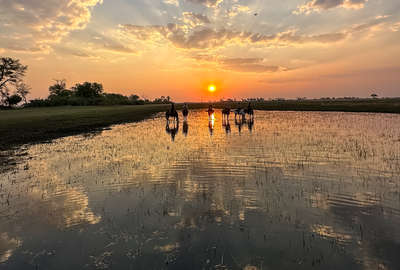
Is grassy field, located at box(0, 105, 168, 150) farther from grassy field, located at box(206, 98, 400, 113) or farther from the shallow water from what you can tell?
grassy field, located at box(206, 98, 400, 113)

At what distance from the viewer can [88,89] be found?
114375 mm

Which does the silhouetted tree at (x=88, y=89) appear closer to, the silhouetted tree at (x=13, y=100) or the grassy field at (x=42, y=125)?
the silhouetted tree at (x=13, y=100)

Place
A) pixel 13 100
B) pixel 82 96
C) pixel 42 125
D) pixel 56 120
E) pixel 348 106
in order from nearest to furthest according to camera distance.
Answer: pixel 42 125 < pixel 56 120 < pixel 348 106 < pixel 13 100 < pixel 82 96

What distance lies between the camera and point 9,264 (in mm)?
5730

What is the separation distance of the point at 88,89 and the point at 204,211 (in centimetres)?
12124

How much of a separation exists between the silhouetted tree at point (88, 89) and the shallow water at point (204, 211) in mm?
107899

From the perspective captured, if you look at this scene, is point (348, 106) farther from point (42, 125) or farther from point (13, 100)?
point (13, 100)

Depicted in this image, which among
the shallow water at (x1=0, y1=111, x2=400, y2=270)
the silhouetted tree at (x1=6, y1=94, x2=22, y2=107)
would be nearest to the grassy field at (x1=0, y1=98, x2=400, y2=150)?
the shallow water at (x1=0, y1=111, x2=400, y2=270)

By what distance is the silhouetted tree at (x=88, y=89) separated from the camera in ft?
368

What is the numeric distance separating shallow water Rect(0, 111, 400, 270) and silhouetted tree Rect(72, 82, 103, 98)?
108m

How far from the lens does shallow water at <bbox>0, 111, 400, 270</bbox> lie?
5.86 m

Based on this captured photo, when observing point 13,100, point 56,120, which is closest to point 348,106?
point 56,120

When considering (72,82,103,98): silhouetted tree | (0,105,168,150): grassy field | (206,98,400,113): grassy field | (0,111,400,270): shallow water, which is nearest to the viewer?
(0,111,400,270): shallow water

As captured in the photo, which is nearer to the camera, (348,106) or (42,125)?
(42,125)
